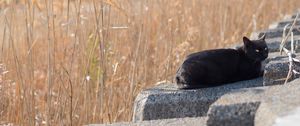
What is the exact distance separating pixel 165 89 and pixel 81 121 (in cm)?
51

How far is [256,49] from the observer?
133 inches

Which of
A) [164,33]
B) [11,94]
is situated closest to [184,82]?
[11,94]

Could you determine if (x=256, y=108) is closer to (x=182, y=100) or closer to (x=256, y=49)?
(x=182, y=100)

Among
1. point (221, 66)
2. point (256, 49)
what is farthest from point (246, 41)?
point (221, 66)

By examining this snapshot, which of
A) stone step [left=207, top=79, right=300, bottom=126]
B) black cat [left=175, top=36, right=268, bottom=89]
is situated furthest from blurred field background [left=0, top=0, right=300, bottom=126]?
stone step [left=207, top=79, right=300, bottom=126]

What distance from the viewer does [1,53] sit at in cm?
341

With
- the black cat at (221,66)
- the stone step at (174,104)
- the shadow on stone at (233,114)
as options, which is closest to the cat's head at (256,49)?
the black cat at (221,66)

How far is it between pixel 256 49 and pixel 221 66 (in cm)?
20

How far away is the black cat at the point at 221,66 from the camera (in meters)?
3.07

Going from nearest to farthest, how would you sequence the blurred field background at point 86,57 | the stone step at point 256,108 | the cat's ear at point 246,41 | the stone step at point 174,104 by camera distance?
the stone step at point 256,108 < the stone step at point 174,104 < the blurred field background at point 86,57 < the cat's ear at point 246,41

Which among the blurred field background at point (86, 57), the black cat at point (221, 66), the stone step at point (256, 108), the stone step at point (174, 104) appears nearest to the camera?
the stone step at point (256, 108)

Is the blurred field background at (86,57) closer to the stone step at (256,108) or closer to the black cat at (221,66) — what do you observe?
the black cat at (221,66)

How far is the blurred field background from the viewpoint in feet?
10.4

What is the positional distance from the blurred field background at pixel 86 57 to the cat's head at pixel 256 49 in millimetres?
528
